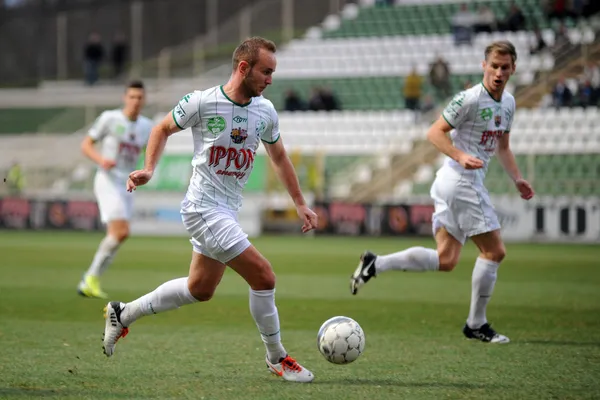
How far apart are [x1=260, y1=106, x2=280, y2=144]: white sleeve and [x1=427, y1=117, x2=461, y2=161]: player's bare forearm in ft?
6.48

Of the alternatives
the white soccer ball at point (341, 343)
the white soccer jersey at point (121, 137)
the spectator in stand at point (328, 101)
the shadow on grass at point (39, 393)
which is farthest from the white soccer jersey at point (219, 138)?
the spectator in stand at point (328, 101)

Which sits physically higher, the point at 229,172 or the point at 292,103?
the point at 292,103

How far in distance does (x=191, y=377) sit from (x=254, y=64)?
2.13 meters

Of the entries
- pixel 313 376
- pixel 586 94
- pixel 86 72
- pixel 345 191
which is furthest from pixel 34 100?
pixel 313 376

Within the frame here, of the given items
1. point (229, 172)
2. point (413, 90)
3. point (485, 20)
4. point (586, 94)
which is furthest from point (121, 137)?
point (485, 20)

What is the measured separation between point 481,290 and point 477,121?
1.46 metres

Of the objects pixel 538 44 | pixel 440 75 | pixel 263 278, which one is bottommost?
pixel 263 278

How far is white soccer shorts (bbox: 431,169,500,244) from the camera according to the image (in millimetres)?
9117

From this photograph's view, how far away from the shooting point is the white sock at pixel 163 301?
7.25 meters

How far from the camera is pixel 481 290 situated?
9125mm

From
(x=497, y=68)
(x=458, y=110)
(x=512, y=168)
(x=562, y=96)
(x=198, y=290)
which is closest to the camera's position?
(x=198, y=290)

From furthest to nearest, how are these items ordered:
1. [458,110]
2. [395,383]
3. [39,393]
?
[458,110]
[395,383]
[39,393]

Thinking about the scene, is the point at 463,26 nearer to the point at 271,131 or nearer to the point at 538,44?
the point at 538,44

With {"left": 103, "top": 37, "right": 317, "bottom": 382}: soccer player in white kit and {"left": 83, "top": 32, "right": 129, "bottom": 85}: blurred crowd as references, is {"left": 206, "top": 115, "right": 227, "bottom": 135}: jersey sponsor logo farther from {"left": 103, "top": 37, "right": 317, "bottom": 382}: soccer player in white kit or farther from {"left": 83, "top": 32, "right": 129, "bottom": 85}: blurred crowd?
{"left": 83, "top": 32, "right": 129, "bottom": 85}: blurred crowd
